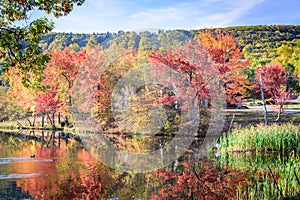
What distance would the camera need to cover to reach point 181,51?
17891 millimetres

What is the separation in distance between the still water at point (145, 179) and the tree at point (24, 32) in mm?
2887

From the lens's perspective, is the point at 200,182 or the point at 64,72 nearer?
the point at 200,182

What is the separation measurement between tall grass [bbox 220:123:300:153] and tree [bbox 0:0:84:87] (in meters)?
7.82

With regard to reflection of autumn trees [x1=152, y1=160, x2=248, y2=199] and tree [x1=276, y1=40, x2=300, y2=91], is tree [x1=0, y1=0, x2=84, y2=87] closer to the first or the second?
reflection of autumn trees [x1=152, y1=160, x2=248, y2=199]

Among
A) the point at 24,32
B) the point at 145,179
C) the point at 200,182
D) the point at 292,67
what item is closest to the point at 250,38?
the point at 292,67

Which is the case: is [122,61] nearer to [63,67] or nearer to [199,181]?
[63,67]

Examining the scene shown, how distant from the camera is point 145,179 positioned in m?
9.57

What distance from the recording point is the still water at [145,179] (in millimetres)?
7785

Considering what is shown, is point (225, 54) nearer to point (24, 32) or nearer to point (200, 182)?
point (200, 182)

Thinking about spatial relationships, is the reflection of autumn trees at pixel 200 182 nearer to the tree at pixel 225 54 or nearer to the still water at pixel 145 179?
the still water at pixel 145 179

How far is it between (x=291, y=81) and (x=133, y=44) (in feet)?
50.5

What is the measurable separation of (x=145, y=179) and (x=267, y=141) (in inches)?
182

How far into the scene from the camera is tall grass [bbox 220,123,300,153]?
11.9 m

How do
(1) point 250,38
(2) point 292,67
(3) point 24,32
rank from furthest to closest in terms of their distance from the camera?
(1) point 250,38 → (2) point 292,67 → (3) point 24,32
